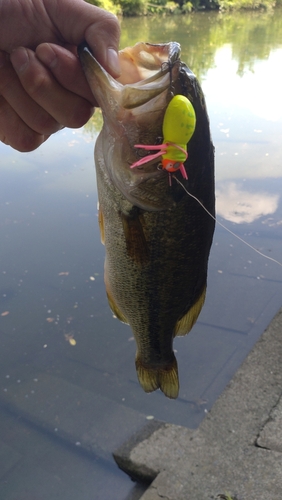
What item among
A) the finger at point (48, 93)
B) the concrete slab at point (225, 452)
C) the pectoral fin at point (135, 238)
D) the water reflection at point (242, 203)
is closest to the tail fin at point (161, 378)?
the pectoral fin at point (135, 238)

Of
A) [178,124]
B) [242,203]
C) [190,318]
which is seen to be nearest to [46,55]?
[178,124]

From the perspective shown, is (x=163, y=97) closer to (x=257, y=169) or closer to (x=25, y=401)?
(x=25, y=401)

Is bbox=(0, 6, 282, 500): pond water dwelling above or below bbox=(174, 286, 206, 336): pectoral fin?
below

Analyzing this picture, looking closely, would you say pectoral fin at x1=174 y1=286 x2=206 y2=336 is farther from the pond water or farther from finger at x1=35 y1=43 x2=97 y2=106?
the pond water

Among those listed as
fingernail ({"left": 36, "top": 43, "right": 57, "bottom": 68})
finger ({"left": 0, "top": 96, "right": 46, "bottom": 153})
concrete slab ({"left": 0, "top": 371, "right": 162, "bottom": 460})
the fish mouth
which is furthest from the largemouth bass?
concrete slab ({"left": 0, "top": 371, "right": 162, "bottom": 460})

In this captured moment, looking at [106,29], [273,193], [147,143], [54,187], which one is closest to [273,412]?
[147,143]

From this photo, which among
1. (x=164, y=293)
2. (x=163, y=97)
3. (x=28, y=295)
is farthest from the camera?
(x=28, y=295)

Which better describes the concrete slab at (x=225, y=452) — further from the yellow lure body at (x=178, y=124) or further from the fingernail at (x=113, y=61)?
the fingernail at (x=113, y=61)

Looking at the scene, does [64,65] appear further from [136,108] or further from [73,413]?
[73,413]
